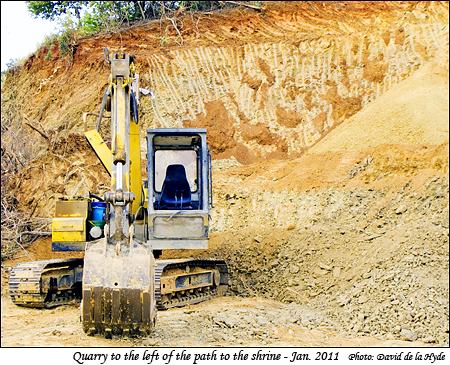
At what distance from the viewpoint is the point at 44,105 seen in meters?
23.0

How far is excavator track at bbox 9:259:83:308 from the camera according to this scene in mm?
12164

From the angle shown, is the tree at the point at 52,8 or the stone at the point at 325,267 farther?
the tree at the point at 52,8

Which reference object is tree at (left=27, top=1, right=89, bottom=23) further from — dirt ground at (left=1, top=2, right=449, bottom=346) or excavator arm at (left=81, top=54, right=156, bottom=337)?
excavator arm at (left=81, top=54, right=156, bottom=337)

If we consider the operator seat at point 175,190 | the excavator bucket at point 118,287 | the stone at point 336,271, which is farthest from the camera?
the stone at point 336,271

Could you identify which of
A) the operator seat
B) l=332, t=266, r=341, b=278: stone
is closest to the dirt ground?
l=332, t=266, r=341, b=278: stone

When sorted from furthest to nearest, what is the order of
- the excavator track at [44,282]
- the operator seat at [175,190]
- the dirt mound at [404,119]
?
the dirt mound at [404,119] → the excavator track at [44,282] → the operator seat at [175,190]

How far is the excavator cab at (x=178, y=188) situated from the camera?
10883 mm

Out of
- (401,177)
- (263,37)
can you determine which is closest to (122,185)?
(401,177)

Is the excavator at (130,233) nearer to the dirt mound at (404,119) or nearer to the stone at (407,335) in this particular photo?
the stone at (407,335)

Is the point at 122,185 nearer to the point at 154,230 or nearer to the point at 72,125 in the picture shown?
the point at 154,230

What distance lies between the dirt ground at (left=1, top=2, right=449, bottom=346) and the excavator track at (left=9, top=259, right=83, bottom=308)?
203 millimetres

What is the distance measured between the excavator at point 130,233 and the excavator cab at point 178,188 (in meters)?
0.01

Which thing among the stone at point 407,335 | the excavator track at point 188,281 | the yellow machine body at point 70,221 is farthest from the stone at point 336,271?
the yellow machine body at point 70,221
